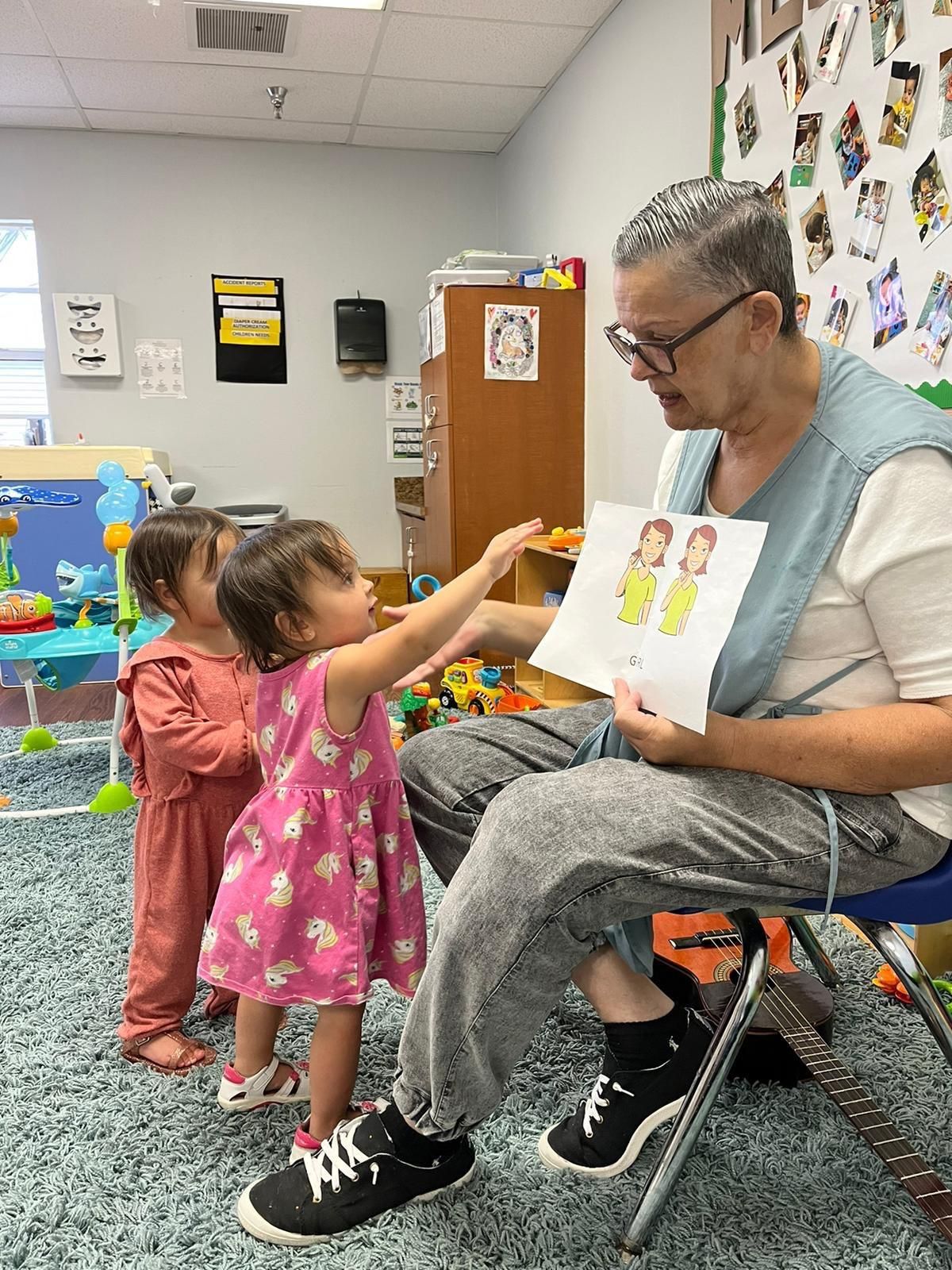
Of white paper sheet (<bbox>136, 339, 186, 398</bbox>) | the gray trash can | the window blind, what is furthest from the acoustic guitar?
the window blind

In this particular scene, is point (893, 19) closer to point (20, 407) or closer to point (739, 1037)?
point (739, 1037)

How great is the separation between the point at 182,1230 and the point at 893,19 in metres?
2.20

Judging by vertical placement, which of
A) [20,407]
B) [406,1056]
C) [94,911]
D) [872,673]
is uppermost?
[20,407]

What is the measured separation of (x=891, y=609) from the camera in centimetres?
90

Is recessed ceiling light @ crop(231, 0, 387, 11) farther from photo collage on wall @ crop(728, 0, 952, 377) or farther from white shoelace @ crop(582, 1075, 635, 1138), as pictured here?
white shoelace @ crop(582, 1075, 635, 1138)

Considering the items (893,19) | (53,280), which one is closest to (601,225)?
(893,19)

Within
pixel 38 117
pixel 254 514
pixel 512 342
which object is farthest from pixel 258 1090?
pixel 38 117

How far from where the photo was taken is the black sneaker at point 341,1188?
39.8 inches

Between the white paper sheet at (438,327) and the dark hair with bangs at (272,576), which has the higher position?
the white paper sheet at (438,327)

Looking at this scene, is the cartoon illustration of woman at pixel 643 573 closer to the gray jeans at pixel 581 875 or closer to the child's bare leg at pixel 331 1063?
the gray jeans at pixel 581 875

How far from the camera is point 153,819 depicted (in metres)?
1.38

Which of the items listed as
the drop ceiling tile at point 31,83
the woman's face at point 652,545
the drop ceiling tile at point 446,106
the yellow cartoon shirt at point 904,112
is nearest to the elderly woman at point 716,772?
the woman's face at point 652,545

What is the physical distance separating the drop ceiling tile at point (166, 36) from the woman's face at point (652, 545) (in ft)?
9.31

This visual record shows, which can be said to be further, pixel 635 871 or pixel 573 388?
pixel 573 388
